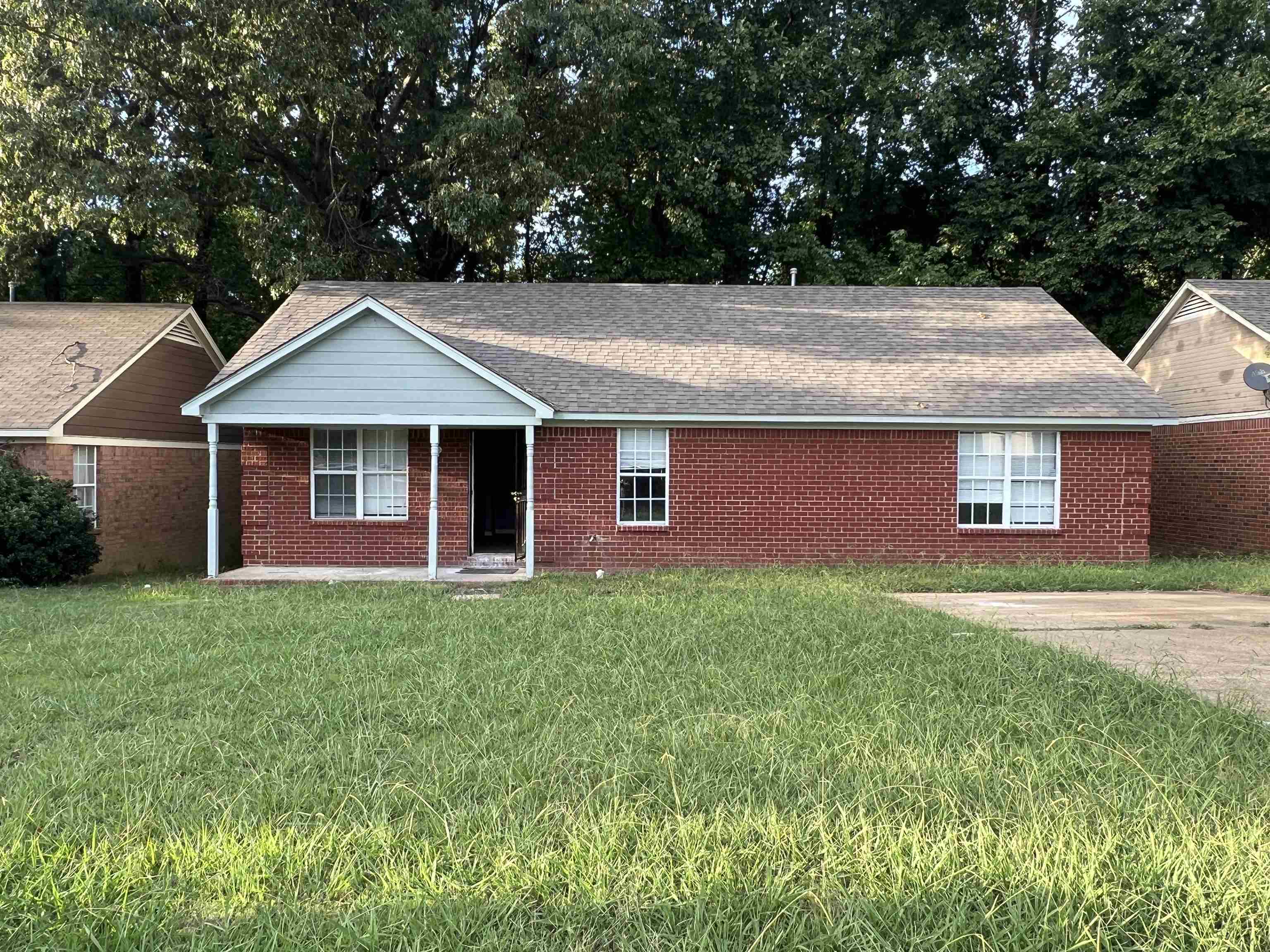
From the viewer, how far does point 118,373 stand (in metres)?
16.3

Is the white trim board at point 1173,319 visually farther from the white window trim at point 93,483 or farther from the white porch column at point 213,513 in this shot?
the white window trim at point 93,483

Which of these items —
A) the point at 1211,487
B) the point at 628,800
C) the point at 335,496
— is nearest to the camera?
the point at 628,800

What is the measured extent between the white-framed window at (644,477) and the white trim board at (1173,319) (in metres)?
11.6

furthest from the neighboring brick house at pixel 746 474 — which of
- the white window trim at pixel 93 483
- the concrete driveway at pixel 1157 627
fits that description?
the white window trim at pixel 93 483

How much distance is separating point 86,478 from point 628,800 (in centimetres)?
1531

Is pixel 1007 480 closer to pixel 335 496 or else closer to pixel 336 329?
pixel 336 329

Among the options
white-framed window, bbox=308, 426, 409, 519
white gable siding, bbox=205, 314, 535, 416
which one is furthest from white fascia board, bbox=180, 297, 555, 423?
white-framed window, bbox=308, 426, 409, 519

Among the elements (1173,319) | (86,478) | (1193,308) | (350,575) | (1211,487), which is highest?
(1193,308)

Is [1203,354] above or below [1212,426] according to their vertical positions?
above

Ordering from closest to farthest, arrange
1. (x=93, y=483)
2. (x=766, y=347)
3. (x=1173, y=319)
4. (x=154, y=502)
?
1. (x=93, y=483)
2. (x=766, y=347)
3. (x=154, y=502)
4. (x=1173, y=319)

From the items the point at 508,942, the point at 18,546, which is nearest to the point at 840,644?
the point at 508,942

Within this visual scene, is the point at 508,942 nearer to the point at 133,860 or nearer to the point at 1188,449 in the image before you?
the point at 133,860

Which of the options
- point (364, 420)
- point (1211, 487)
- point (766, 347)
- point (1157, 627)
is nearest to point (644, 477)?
point (766, 347)

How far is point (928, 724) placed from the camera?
531 centimetres
